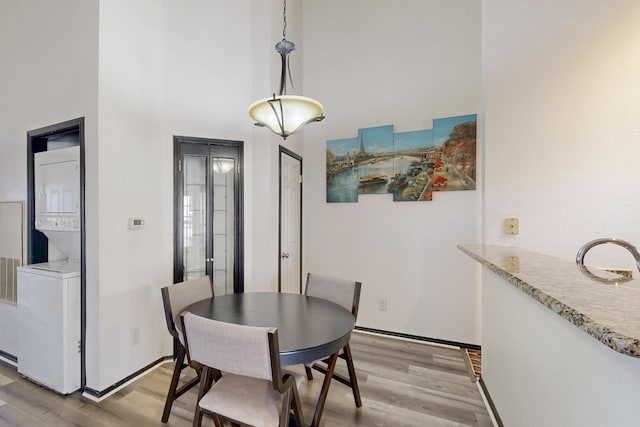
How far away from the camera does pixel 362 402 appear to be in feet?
6.84

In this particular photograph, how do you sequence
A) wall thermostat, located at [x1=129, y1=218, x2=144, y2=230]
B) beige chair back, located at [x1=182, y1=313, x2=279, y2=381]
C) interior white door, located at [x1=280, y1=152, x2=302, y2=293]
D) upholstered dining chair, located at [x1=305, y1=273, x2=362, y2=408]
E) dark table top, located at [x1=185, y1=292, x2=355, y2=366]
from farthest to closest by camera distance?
interior white door, located at [x1=280, y1=152, x2=302, y2=293] → wall thermostat, located at [x1=129, y1=218, x2=144, y2=230] → upholstered dining chair, located at [x1=305, y1=273, x2=362, y2=408] → dark table top, located at [x1=185, y1=292, x2=355, y2=366] → beige chair back, located at [x1=182, y1=313, x2=279, y2=381]

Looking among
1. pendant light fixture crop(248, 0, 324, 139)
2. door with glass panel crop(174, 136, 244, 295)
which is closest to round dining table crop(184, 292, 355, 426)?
door with glass panel crop(174, 136, 244, 295)

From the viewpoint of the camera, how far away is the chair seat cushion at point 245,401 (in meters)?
1.32

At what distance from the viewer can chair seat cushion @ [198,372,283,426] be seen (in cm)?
132

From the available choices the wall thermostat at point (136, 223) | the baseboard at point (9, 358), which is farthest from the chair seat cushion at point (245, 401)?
the baseboard at point (9, 358)

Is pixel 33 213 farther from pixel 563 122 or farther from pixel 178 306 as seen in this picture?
pixel 563 122

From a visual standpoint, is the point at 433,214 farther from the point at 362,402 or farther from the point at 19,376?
the point at 19,376

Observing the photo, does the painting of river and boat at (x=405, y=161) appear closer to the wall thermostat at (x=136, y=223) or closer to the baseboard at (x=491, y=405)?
the baseboard at (x=491, y=405)

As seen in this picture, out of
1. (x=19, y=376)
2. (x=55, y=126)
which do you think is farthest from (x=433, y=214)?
(x=19, y=376)

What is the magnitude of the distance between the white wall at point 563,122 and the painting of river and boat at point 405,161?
3.03 feet

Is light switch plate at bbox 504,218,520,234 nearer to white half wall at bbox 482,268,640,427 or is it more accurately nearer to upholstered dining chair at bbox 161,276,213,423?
white half wall at bbox 482,268,640,427

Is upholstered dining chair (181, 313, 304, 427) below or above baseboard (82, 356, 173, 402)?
above

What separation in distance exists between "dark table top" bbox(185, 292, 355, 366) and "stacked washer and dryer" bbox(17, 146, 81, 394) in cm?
107

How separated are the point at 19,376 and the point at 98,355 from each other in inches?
39.1
